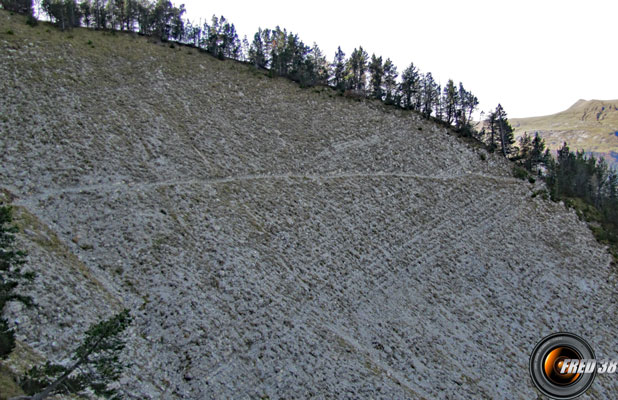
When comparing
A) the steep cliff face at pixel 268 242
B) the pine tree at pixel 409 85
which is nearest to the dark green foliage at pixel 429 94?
the pine tree at pixel 409 85

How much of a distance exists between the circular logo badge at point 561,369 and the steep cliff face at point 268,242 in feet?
3.04

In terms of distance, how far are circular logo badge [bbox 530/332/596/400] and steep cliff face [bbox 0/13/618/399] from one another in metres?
0.93

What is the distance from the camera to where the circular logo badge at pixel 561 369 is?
901 inches

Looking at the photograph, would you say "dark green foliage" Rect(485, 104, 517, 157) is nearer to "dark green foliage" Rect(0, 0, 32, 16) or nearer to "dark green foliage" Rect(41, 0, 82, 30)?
"dark green foliage" Rect(41, 0, 82, 30)

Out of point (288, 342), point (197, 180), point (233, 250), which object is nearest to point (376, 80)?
point (197, 180)

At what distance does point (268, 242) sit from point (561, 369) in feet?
→ 70.6

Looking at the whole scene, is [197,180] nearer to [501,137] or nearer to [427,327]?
[427,327]

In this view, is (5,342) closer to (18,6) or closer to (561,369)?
(561,369)

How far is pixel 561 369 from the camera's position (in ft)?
77.6

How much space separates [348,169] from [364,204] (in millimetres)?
5905

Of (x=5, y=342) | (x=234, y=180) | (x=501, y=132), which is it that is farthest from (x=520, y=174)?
(x=5, y=342)

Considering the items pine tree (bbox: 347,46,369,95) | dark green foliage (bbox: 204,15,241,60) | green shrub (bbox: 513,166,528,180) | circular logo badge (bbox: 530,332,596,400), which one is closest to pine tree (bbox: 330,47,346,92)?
pine tree (bbox: 347,46,369,95)

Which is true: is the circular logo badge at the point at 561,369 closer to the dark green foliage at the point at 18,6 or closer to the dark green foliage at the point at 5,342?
the dark green foliage at the point at 5,342

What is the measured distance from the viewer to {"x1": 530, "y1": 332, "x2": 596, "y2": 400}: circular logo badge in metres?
22.9
